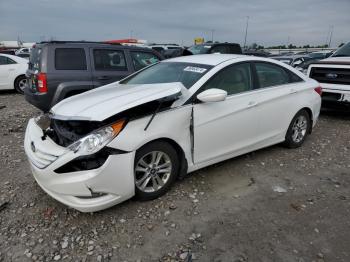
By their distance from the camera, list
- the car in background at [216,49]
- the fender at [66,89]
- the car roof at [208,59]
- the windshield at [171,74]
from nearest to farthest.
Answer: the windshield at [171,74]
the car roof at [208,59]
the fender at [66,89]
the car in background at [216,49]

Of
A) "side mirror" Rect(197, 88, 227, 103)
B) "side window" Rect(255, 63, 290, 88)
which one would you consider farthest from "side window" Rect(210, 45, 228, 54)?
"side mirror" Rect(197, 88, 227, 103)

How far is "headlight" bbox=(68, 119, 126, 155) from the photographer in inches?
111

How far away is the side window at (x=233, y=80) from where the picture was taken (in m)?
3.79

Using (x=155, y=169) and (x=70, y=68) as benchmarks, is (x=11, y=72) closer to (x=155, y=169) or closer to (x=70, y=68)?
(x=70, y=68)

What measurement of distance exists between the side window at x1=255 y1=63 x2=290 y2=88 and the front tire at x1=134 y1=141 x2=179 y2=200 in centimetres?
183

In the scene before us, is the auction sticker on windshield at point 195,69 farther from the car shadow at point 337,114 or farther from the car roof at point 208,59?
the car shadow at point 337,114

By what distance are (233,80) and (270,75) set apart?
2.73ft

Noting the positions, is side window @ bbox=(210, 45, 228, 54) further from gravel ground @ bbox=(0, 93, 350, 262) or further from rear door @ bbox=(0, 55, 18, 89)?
gravel ground @ bbox=(0, 93, 350, 262)

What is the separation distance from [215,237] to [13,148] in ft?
12.3

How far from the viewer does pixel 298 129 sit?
5078 millimetres

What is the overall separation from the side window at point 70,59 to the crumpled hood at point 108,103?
2809 millimetres

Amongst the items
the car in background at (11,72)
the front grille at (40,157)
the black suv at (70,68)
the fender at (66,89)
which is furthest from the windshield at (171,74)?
the car in background at (11,72)

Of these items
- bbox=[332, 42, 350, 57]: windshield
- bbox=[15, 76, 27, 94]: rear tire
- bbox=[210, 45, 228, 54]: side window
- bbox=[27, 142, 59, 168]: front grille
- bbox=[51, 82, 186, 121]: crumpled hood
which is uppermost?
bbox=[332, 42, 350, 57]: windshield

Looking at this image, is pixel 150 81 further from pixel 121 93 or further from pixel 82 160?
pixel 82 160
